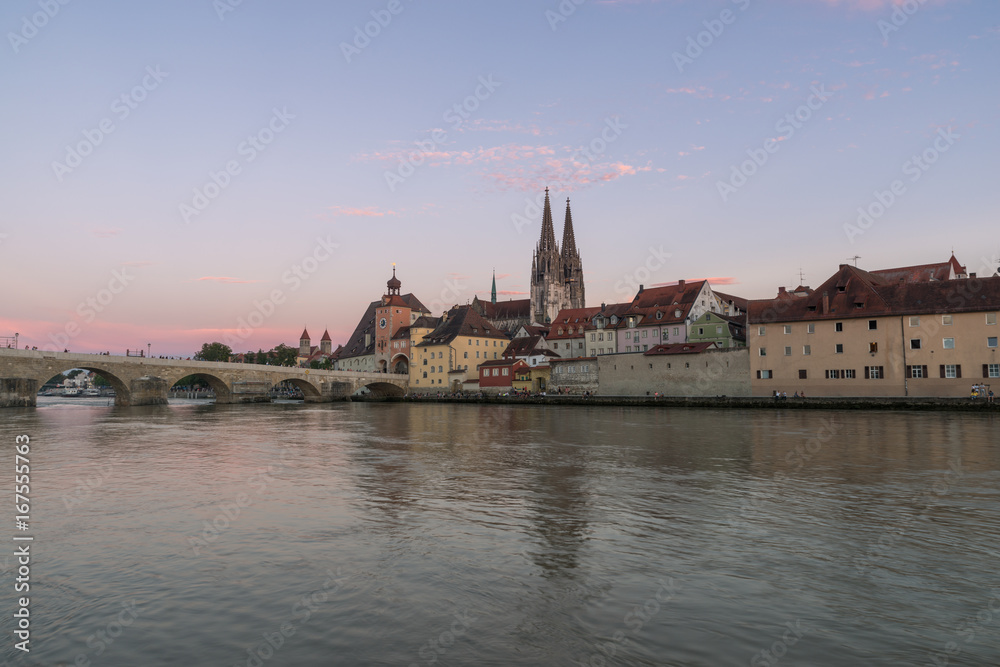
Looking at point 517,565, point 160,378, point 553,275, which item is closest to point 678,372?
point 160,378

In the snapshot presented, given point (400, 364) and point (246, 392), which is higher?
point (400, 364)

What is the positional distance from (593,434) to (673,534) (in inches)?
845

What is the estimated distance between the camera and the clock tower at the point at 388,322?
11725 centimetres

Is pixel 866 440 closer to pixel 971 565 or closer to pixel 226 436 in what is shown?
pixel 971 565

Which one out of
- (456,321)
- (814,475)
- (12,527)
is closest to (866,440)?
(814,475)

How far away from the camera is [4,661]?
233 inches

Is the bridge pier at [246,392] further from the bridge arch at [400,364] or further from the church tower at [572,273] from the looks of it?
the church tower at [572,273]

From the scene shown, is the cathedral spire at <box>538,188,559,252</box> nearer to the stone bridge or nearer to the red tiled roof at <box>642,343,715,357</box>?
the stone bridge

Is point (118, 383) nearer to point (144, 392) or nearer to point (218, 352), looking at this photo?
point (144, 392)

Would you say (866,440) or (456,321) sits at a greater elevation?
(456,321)

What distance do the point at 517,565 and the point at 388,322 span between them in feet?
363

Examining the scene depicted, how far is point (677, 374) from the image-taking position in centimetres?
6525

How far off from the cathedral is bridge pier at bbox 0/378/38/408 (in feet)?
322

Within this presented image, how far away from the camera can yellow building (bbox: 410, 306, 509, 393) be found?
99.7 m
